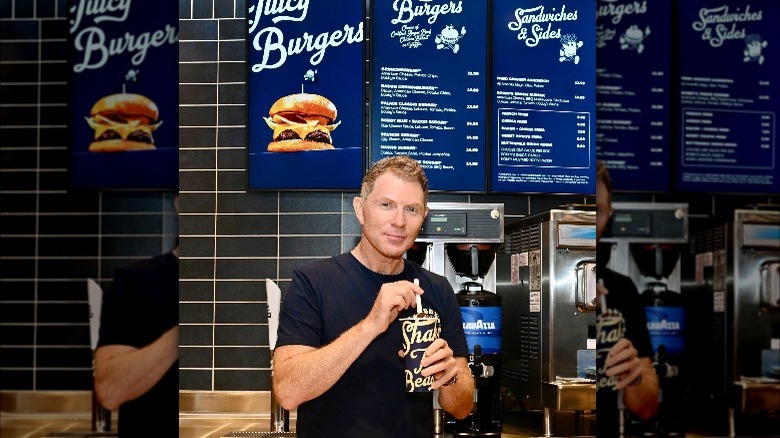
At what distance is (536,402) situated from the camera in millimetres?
3164

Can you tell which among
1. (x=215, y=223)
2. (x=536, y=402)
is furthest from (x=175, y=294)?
(x=536, y=402)

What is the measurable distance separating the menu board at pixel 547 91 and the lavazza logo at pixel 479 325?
64 cm

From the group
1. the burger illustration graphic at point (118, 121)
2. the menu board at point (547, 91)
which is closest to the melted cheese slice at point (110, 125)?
the burger illustration graphic at point (118, 121)

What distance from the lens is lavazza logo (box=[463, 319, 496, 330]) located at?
3.05 metres

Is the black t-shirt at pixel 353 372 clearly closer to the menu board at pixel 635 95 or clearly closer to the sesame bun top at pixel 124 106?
the menu board at pixel 635 95

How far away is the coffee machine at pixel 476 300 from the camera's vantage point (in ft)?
10.0

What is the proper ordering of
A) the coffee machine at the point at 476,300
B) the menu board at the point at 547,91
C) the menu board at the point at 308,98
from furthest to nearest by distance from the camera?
the menu board at the point at 547,91, the coffee machine at the point at 476,300, the menu board at the point at 308,98

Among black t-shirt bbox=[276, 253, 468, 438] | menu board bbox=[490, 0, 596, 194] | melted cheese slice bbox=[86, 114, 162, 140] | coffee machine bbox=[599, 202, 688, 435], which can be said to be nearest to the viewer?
melted cheese slice bbox=[86, 114, 162, 140]

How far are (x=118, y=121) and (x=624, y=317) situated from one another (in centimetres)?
46

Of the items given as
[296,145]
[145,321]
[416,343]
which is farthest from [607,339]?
[296,145]

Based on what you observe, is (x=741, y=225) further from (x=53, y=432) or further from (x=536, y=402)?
(x=536, y=402)

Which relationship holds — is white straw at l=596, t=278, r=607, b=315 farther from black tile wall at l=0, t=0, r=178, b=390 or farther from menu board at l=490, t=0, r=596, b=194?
menu board at l=490, t=0, r=596, b=194

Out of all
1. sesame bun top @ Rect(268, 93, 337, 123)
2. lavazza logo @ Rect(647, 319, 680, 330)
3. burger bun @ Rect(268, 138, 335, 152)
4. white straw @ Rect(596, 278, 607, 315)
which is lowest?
lavazza logo @ Rect(647, 319, 680, 330)

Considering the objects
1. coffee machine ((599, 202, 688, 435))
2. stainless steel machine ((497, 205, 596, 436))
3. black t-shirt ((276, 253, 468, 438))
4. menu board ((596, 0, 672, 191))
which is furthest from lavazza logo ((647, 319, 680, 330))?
stainless steel machine ((497, 205, 596, 436))
